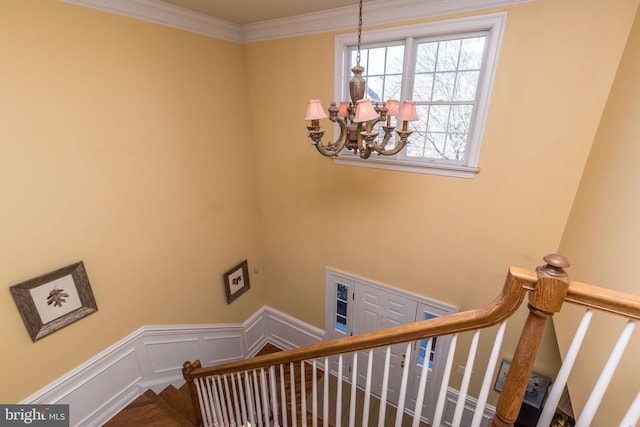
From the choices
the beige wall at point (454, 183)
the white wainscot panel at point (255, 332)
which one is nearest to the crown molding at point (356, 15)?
the beige wall at point (454, 183)

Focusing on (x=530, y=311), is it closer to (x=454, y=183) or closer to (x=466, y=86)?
(x=454, y=183)

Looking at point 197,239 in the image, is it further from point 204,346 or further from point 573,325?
point 573,325

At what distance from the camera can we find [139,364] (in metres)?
3.16

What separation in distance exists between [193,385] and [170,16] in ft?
11.1

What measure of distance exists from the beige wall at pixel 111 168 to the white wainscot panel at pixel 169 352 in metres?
0.26

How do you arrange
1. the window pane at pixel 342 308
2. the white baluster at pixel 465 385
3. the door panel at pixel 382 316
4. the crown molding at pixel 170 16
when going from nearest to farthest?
the white baluster at pixel 465 385, the crown molding at pixel 170 16, the door panel at pixel 382 316, the window pane at pixel 342 308

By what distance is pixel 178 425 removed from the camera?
106 inches

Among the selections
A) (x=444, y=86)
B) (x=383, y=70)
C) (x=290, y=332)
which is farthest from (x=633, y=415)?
(x=290, y=332)

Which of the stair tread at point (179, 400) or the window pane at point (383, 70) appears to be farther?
the stair tread at point (179, 400)

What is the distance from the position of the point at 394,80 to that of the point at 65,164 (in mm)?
3013

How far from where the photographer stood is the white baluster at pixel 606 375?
2.65 feet

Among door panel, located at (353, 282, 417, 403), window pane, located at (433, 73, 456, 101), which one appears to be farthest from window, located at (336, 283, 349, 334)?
window pane, located at (433, 73, 456, 101)

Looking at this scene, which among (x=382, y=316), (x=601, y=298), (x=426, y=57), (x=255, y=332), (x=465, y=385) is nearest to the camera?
(x=601, y=298)

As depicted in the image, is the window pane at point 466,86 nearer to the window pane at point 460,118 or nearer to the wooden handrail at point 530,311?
the window pane at point 460,118
